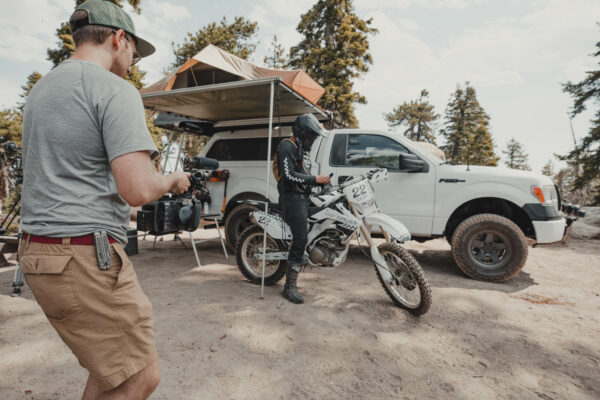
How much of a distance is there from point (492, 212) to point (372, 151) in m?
2.06

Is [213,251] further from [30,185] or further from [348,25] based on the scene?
[348,25]

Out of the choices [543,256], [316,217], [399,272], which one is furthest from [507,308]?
[543,256]

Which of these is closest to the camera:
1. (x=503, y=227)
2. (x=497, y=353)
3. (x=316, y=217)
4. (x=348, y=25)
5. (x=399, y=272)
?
(x=497, y=353)

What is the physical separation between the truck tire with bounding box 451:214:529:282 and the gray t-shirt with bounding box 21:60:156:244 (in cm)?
444

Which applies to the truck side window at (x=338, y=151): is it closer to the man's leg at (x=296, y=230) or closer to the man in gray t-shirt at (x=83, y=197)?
the man's leg at (x=296, y=230)

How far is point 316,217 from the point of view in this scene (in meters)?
3.67

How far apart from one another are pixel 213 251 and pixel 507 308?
16.0 ft

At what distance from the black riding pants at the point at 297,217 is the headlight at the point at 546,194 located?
3.24 metres

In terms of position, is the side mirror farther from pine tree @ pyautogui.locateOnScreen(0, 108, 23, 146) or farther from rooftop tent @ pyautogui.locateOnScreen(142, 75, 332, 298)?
pine tree @ pyautogui.locateOnScreen(0, 108, 23, 146)

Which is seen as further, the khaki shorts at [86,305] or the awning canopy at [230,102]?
the awning canopy at [230,102]

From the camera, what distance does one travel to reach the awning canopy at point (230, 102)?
427 centimetres

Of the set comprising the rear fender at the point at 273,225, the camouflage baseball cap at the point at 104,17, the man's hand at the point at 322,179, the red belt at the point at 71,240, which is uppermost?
the camouflage baseball cap at the point at 104,17

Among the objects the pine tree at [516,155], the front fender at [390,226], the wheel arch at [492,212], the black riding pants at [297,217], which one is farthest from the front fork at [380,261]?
the pine tree at [516,155]

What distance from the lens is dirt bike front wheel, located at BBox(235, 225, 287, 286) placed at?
4.00 m
